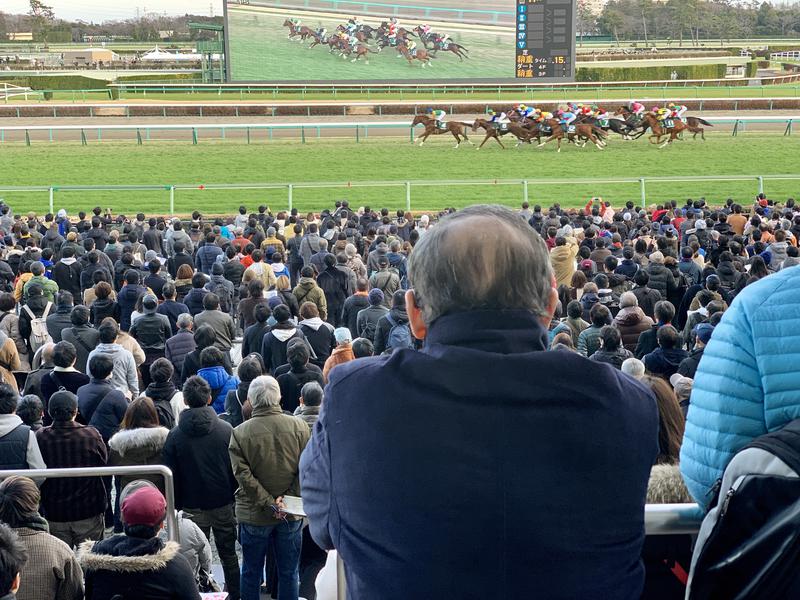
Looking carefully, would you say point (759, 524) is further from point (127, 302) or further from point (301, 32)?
point (301, 32)

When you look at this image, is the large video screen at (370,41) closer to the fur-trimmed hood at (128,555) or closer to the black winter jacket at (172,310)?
the black winter jacket at (172,310)

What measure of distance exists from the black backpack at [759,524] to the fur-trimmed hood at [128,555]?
1.97m

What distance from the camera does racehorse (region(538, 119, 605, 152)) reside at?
26.3 metres

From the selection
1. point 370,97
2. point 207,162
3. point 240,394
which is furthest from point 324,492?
point 370,97

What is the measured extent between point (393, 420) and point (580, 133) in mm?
25743

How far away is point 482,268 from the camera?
167cm

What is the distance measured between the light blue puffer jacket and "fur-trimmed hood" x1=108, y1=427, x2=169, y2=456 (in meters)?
3.71

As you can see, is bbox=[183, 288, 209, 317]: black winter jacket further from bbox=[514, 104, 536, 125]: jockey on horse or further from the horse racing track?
the horse racing track

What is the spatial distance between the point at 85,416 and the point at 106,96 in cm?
3524

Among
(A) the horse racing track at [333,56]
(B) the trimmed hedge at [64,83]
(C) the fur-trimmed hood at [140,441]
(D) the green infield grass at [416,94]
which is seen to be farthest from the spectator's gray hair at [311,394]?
(B) the trimmed hedge at [64,83]

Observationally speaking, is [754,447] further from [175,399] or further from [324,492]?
[175,399]

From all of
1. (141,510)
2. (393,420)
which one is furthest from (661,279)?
(393,420)

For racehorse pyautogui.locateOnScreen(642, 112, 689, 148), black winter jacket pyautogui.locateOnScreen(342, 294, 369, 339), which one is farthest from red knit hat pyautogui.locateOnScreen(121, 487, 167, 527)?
racehorse pyautogui.locateOnScreen(642, 112, 689, 148)

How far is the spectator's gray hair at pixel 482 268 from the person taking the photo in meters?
1.67
